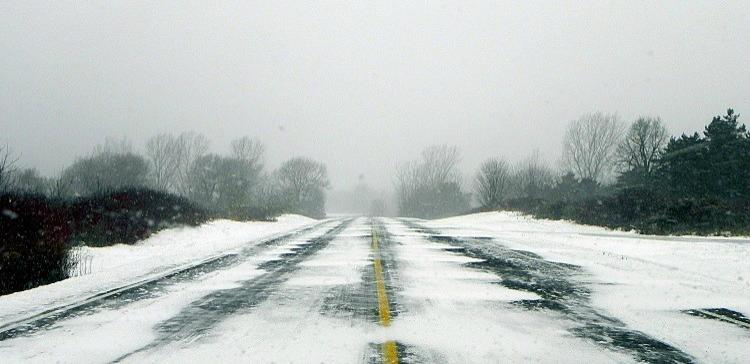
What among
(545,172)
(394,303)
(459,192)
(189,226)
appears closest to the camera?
(394,303)

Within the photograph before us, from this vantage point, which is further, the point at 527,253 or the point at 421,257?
the point at 527,253

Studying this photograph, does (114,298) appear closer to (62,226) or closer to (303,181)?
(62,226)

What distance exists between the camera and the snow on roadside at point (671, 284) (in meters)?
4.83

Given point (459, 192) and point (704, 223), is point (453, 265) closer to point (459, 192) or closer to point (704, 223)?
point (704, 223)

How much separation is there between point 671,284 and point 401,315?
17.5ft

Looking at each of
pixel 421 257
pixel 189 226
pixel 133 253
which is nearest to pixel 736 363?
pixel 421 257

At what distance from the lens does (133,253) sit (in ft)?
43.8

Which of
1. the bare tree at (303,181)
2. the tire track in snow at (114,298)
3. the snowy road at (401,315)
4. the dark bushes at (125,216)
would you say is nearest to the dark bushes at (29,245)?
the snowy road at (401,315)

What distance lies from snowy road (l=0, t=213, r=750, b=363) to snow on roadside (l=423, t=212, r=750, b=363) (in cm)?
4

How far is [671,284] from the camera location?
794 cm

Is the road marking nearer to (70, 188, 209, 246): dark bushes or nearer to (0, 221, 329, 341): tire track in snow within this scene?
(0, 221, 329, 341): tire track in snow

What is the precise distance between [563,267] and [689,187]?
2713cm

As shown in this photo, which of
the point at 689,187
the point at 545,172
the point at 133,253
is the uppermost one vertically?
the point at 545,172

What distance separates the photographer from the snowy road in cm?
430
